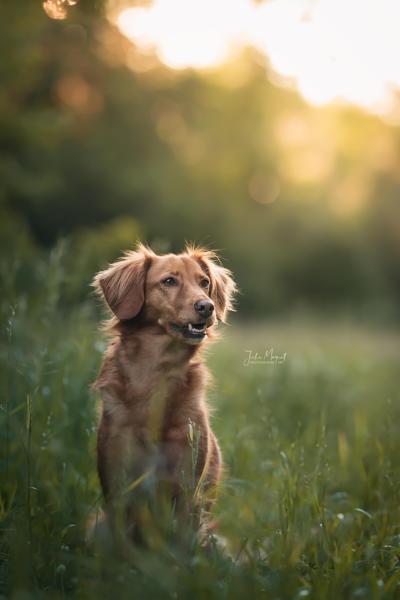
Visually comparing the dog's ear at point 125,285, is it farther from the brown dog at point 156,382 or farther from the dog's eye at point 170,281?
the dog's eye at point 170,281

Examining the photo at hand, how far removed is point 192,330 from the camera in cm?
349

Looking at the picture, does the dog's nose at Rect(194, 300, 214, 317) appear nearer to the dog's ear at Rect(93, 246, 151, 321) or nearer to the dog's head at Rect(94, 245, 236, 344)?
the dog's head at Rect(94, 245, 236, 344)

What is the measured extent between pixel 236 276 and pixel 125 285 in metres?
14.8

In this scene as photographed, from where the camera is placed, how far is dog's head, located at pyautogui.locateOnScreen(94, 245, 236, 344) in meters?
3.51

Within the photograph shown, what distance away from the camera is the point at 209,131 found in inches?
840

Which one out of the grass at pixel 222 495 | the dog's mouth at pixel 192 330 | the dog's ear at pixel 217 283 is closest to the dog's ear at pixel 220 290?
the dog's ear at pixel 217 283

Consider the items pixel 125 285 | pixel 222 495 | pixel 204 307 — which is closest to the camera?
pixel 204 307

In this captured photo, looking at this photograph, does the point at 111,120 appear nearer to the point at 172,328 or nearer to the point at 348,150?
the point at 348,150

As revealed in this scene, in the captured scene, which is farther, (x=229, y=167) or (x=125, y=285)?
(x=229, y=167)

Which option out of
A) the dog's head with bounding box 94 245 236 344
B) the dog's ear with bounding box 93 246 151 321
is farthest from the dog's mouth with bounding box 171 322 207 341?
the dog's ear with bounding box 93 246 151 321

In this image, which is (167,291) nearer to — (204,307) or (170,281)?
(170,281)

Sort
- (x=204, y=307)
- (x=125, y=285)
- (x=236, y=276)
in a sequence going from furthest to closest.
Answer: (x=236, y=276) < (x=125, y=285) < (x=204, y=307)

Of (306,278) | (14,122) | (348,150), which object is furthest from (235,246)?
(14,122)

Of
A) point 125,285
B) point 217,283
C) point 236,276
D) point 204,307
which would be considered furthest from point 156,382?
point 236,276
